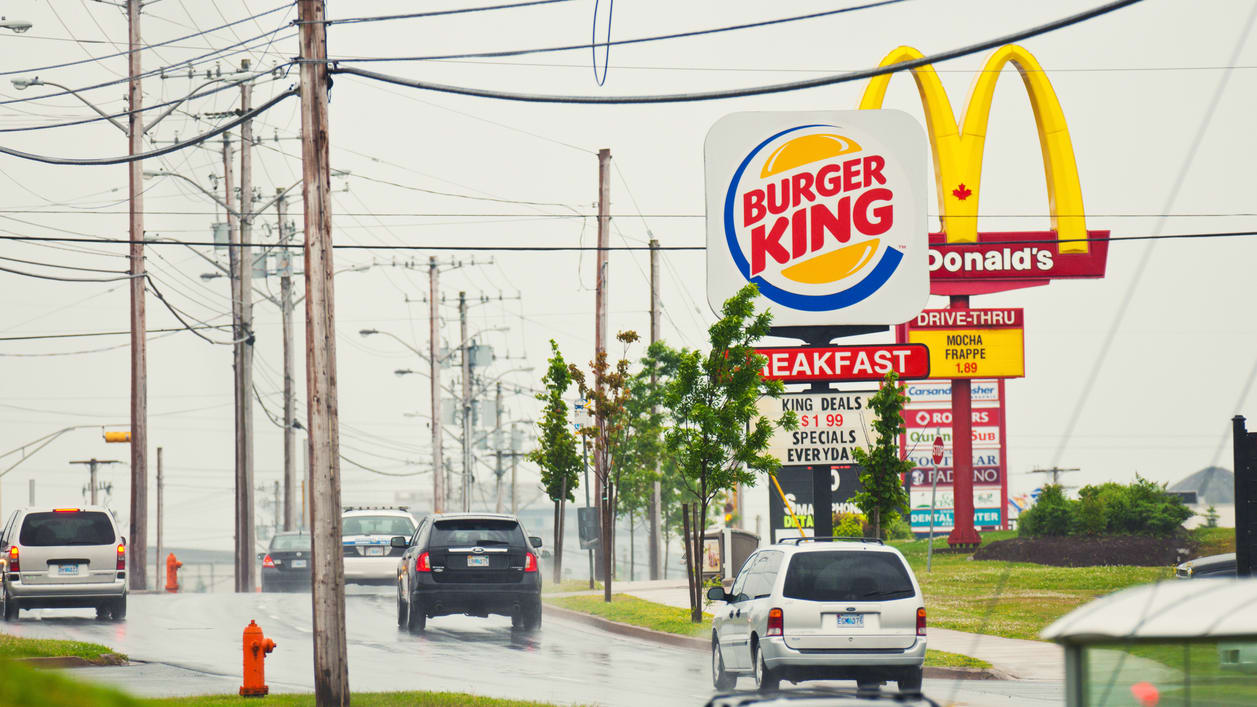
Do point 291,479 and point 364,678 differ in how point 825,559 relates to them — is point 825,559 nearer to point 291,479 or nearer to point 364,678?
point 364,678

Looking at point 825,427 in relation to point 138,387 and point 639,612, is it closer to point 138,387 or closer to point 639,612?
point 639,612

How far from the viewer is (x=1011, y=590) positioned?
31750 millimetres

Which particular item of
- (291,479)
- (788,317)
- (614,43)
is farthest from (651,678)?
(291,479)

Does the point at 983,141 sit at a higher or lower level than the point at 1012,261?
higher

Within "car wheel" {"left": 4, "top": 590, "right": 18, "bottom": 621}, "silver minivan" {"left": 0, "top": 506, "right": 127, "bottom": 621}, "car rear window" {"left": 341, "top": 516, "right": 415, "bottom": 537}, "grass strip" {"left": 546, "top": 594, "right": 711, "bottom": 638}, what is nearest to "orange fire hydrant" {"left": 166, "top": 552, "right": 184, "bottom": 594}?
"grass strip" {"left": 546, "top": 594, "right": 711, "bottom": 638}

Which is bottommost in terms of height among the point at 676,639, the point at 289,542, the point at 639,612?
the point at 639,612

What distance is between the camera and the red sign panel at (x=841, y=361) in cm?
2762

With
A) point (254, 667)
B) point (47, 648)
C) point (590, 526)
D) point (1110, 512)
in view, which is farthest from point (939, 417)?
point (254, 667)

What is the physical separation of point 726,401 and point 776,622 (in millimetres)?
10927

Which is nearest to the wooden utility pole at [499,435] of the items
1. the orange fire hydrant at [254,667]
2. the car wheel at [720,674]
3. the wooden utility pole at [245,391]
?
the wooden utility pole at [245,391]

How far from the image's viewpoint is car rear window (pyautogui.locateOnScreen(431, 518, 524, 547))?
77.9ft

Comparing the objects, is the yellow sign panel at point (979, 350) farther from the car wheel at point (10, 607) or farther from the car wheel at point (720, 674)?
the car wheel at point (720, 674)

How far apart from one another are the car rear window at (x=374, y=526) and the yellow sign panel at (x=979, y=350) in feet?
65.8

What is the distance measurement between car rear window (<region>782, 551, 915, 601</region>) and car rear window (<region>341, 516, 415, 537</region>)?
16.9m
